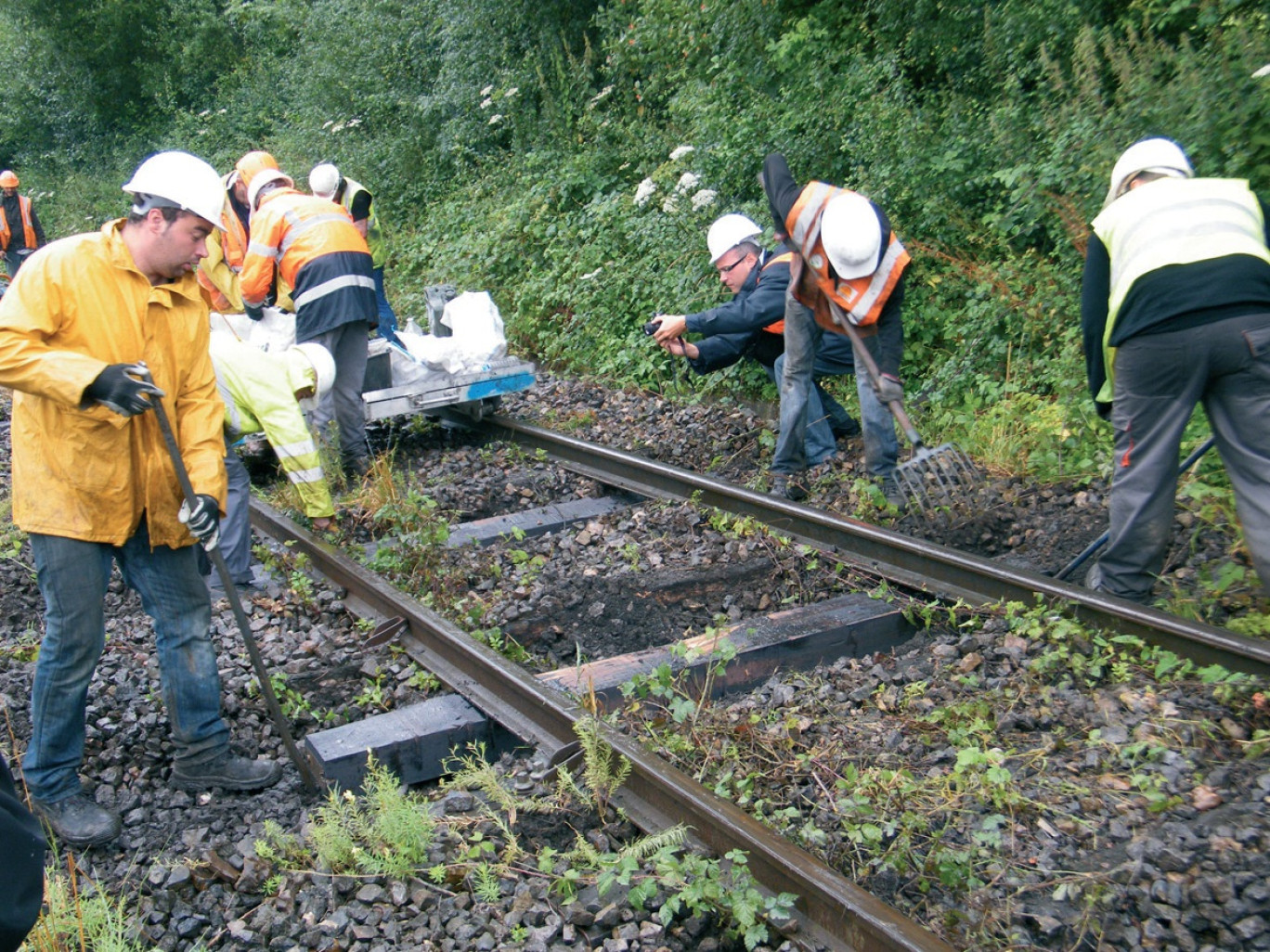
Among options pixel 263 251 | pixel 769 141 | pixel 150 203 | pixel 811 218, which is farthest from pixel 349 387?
pixel 769 141

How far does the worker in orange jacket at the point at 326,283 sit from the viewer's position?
301 inches

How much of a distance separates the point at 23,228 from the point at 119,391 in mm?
16868

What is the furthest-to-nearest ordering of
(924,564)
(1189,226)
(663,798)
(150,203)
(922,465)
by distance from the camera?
1. (922,465)
2. (924,564)
3. (1189,226)
4. (150,203)
5. (663,798)

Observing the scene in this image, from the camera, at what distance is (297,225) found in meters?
7.73

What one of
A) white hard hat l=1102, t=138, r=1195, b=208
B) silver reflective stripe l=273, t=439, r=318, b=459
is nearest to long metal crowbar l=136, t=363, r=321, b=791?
silver reflective stripe l=273, t=439, r=318, b=459

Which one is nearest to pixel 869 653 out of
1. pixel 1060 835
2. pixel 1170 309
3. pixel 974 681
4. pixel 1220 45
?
pixel 974 681

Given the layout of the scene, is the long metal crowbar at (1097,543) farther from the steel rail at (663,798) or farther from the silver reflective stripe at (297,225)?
the silver reflective stripe at (297,225)

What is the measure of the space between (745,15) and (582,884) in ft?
32.8

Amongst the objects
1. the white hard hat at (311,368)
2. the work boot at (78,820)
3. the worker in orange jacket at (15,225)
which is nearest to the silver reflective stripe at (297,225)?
the white hard hat at (311,368)

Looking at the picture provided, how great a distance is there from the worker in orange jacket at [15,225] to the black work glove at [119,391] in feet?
53.6

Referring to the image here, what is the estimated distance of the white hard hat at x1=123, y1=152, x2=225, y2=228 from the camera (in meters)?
3.59

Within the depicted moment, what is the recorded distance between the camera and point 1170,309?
4348mm

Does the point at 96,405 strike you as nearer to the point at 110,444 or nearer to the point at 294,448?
the point at 110,444

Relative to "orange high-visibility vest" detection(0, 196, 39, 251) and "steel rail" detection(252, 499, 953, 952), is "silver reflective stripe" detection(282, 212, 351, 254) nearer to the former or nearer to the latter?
Result: "steel rail" detection(252, 499, 953, 952)
